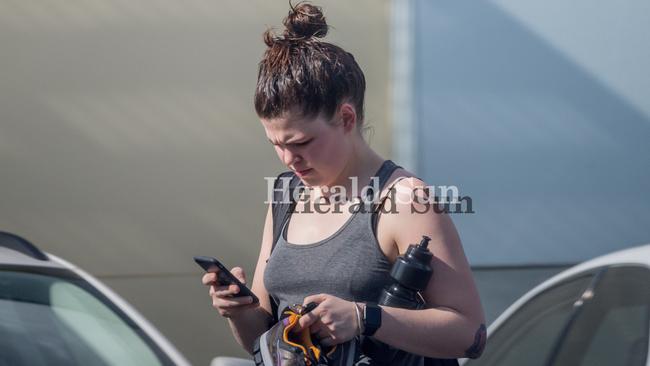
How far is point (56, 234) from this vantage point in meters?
5.12

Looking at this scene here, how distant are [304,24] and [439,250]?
57 cm

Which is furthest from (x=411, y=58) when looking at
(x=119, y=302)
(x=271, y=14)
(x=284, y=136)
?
(x=284, y=136)

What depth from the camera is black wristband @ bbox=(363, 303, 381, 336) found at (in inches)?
71.0

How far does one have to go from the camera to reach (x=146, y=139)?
521 centimetres

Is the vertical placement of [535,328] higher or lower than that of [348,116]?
lower

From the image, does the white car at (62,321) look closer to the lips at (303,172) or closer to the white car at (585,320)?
the lips at (303,172)

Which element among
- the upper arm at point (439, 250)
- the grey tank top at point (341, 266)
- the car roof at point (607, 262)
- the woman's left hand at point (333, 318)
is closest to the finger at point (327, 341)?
the woman's left hand at point (333, 318)

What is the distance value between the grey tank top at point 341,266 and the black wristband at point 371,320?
0.09 metres

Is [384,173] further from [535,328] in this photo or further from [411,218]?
[535,328]

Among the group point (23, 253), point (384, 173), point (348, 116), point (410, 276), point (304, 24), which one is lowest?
point (23, 253)

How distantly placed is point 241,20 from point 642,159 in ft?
7.81

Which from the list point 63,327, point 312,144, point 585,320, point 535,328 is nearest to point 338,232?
point 312,144

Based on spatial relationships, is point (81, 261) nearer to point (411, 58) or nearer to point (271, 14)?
point (271, 14)

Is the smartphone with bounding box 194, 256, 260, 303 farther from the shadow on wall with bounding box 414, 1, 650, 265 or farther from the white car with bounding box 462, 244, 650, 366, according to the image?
the shadow on wall with bounding box 414, 1, 650, 265
